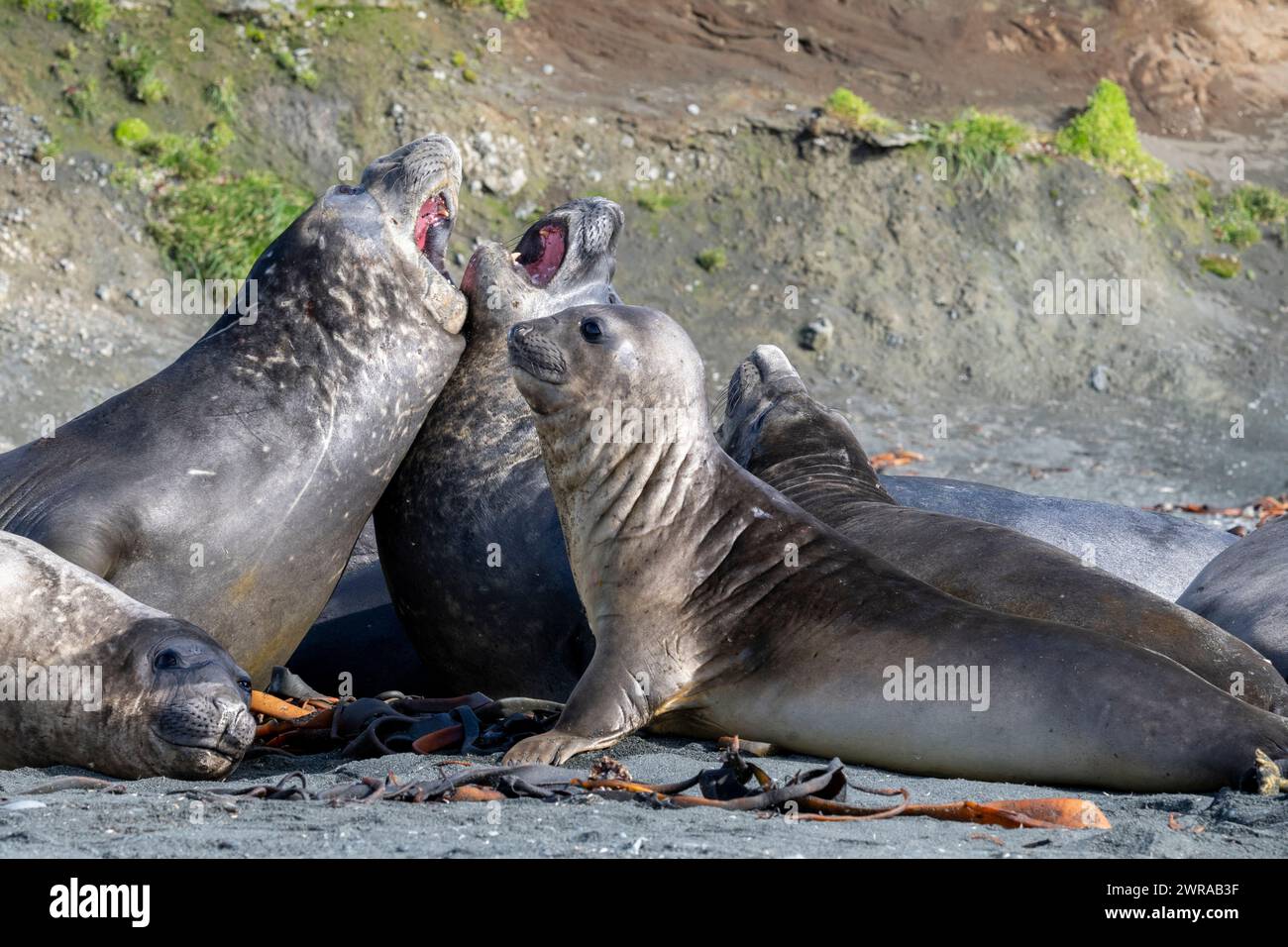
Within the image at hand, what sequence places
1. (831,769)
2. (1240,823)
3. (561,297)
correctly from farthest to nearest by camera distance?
(561,297), (831,769), (1240,823)

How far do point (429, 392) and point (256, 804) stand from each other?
270 centimetres

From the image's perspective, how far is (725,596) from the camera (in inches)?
199

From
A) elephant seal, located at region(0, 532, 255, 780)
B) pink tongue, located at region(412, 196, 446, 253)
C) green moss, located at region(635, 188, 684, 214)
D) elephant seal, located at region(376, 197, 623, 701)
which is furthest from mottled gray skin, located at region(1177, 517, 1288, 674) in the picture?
green moss, located at region(635, 188, 684, 214)

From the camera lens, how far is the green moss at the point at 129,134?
14.9 metres

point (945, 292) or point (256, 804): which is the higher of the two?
point (945, 292)

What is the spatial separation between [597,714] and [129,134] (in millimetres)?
11871

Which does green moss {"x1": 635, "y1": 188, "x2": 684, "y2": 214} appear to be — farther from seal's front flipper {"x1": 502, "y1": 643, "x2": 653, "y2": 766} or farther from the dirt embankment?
seal's front flipper {"x1": 502, "y1": 643, "x2": 653, "y2": 766}

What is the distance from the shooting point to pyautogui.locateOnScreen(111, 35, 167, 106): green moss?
1510cm

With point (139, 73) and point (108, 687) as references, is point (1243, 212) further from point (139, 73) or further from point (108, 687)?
point (108, 687)

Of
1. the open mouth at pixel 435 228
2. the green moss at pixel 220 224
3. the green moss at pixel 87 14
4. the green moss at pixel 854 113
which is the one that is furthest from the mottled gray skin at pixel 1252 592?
the green moss at pixel 87 14

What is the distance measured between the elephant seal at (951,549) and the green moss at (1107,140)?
36.9ft

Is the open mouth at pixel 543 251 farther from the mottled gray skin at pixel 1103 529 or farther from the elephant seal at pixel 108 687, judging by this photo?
the elephant seal at pixel 108 687
